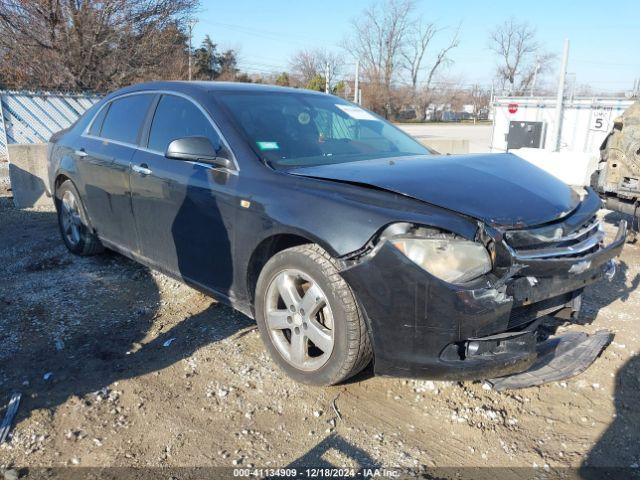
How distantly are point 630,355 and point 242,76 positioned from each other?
40874 mm

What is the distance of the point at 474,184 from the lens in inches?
110

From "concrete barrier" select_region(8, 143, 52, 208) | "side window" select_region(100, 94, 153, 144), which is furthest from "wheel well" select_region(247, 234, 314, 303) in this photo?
"concrete barrier" select_region(8, 143, 52, 208)

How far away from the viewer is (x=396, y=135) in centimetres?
420

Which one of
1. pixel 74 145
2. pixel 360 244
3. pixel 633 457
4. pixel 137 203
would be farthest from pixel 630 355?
pixel 74 145

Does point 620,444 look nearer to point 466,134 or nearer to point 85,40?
point 85,40

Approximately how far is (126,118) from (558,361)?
3.75m

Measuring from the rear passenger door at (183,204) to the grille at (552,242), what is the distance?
1.64 meters

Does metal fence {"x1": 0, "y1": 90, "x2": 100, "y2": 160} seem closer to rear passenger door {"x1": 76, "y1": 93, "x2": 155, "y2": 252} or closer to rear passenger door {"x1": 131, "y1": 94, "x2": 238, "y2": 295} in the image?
rear passenger door {"x1": 76, "y1": 93, "x2": 155, "y2": 252}

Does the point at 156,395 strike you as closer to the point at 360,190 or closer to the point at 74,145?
the point at 360,190

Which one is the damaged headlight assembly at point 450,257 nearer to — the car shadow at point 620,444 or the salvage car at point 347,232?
the salvage car at point 347,232

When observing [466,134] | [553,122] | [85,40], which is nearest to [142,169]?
[553,122]

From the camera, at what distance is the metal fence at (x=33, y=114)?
12414mm

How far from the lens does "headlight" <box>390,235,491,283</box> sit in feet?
7.84

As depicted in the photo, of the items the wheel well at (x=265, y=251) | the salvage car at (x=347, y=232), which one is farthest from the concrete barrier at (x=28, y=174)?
the wheel well at (x=265, y=251)
